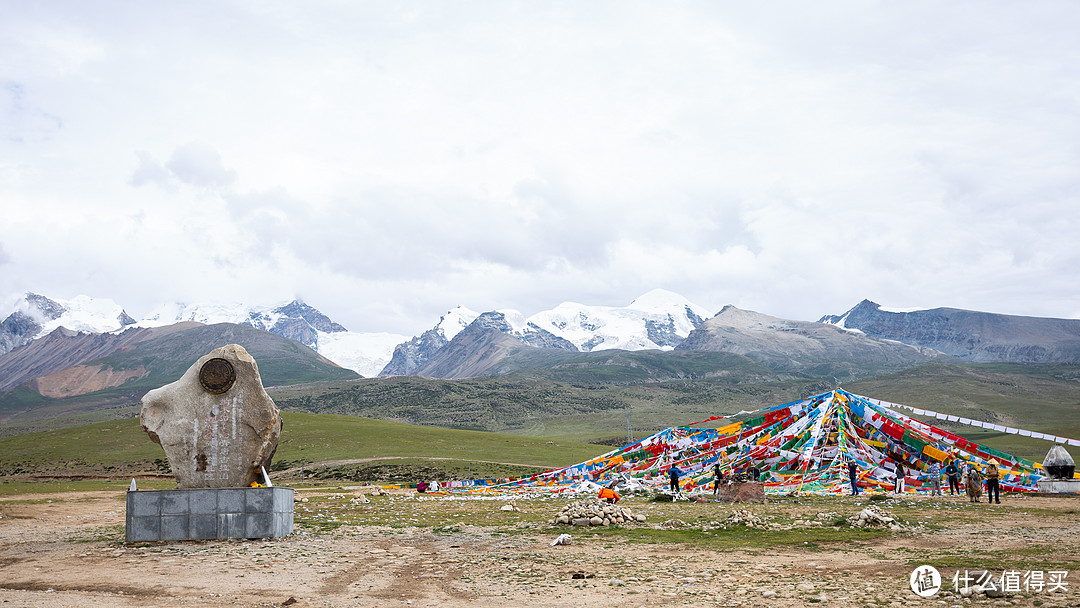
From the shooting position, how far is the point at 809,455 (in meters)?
42.5

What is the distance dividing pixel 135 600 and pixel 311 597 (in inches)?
110

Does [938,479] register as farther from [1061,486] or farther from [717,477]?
[717,477]

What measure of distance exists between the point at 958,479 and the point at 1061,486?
406 cm

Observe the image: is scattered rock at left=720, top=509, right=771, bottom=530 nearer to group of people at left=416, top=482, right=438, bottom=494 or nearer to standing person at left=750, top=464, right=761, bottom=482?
standing person at left=750, top=464, right=761, bottom=482

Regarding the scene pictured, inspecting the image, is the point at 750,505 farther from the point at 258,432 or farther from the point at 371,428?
the point at 371,428

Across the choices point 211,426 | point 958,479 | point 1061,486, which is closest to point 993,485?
point 1061,486

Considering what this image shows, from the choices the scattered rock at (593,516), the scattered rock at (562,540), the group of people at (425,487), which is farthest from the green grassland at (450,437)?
the scattered rock at (562,540)

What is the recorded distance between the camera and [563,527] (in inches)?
938

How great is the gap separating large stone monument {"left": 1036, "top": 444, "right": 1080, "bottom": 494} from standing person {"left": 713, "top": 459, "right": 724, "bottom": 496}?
1390 centimetres

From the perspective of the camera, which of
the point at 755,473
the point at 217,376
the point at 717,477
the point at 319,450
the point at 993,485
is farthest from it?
the point at 319,450

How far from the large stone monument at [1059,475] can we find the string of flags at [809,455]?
0.78 metres

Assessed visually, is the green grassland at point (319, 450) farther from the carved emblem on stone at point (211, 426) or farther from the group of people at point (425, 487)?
the carved emblem on stone at point (211, 426)

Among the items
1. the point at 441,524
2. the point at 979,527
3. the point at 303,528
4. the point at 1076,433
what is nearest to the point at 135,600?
the point at 303,528

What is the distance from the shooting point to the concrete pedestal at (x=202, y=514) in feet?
67.8
